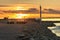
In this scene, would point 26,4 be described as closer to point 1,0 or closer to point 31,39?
point 1,0

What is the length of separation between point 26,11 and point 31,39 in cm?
136

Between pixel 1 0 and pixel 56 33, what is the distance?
1.41m

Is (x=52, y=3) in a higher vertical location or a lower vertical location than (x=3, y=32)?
higher

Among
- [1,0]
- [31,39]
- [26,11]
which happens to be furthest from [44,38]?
[1,0]

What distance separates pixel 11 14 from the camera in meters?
2.41

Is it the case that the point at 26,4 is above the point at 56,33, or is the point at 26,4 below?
above

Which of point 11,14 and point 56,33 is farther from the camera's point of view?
point 11,14

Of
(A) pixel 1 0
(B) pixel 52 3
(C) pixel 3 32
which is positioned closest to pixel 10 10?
(A) pixel 1 0

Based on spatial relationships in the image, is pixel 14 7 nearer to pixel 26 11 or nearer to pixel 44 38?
pixel 26 11

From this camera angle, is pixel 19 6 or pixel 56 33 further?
pixel 19 6

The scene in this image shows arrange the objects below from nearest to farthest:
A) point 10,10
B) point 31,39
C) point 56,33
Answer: point 31,39, point 56,33, point 10,10

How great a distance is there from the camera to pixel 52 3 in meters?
2.50

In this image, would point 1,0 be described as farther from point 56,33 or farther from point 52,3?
point 56,33

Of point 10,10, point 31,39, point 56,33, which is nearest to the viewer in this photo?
point 31,39
